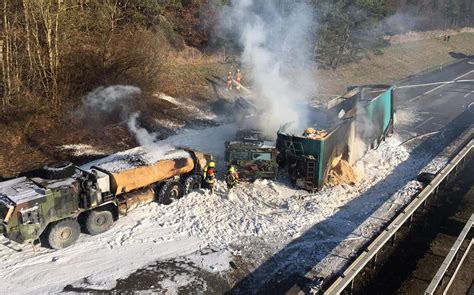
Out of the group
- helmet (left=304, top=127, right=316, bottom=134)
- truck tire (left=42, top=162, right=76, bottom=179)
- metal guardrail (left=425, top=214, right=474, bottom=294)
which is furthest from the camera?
helmet (left=304, top=127, right=316, bottom=134)

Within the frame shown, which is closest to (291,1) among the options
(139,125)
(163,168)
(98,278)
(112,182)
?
(139,125)

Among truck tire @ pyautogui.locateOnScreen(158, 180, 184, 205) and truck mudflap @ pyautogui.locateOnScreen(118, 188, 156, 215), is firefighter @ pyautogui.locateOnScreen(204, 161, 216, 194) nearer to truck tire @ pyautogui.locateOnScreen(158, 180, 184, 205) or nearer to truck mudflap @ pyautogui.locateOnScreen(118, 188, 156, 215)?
truck tire @ pyautogui.locateOnScreen(158, 180, 184, 205)

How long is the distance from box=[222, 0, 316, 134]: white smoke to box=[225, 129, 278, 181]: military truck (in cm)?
506

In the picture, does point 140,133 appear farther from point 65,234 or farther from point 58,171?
point 65,234

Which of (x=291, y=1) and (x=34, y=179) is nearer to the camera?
(x=34, y=179)

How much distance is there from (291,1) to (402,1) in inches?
679

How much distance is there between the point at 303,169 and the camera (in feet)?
52.3

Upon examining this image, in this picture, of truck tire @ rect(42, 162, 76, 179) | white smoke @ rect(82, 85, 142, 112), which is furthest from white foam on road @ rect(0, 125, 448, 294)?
white smoke @ rect(82, 85, 142, 112)

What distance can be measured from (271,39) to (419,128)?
9631mm

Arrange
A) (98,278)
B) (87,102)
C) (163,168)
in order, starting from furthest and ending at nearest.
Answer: (87,102), (163,168), (98,278)

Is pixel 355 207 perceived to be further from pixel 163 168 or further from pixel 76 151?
pixel 76 151

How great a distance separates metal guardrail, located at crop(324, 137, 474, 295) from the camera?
10.3 meters

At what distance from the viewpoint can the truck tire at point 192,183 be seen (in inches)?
612

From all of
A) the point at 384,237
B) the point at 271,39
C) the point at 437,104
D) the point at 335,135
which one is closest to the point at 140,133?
the point at 271,39
